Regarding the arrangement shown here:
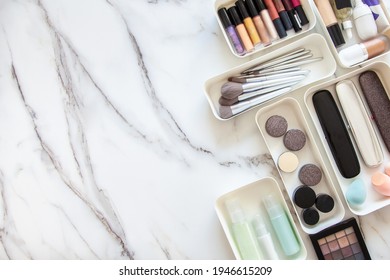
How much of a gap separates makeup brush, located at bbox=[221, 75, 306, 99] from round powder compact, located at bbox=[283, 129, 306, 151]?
11 cm

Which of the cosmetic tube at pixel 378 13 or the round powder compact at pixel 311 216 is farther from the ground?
the cosmetic tube at pixel 378 13

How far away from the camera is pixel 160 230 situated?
111 cm

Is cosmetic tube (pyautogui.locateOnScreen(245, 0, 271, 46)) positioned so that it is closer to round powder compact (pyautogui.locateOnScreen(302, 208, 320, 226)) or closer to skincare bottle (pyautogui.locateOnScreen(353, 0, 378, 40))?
skincare bottle (pyautogui.locateOnScreen(353, 0, 378, 40))

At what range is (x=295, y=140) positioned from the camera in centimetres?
106

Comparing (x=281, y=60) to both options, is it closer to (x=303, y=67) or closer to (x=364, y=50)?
(x=303, y=67)

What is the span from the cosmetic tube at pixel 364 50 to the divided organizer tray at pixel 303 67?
0.10 feet

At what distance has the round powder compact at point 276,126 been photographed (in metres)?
1.06

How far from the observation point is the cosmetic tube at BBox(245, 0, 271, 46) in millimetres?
1063

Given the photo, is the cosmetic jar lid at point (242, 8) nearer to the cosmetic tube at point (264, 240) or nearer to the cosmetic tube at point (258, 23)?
the cosmetic tube at point (258, 23)

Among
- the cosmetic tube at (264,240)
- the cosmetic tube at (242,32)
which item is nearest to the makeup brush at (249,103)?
the cosmetic tube at (242,32)

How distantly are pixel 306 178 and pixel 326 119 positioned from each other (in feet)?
0.42

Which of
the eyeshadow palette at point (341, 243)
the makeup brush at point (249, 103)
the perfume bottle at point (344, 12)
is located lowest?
the eyeshadow palette at point (341, 243)

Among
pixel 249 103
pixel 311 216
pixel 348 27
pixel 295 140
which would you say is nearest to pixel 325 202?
pixel 311 216
